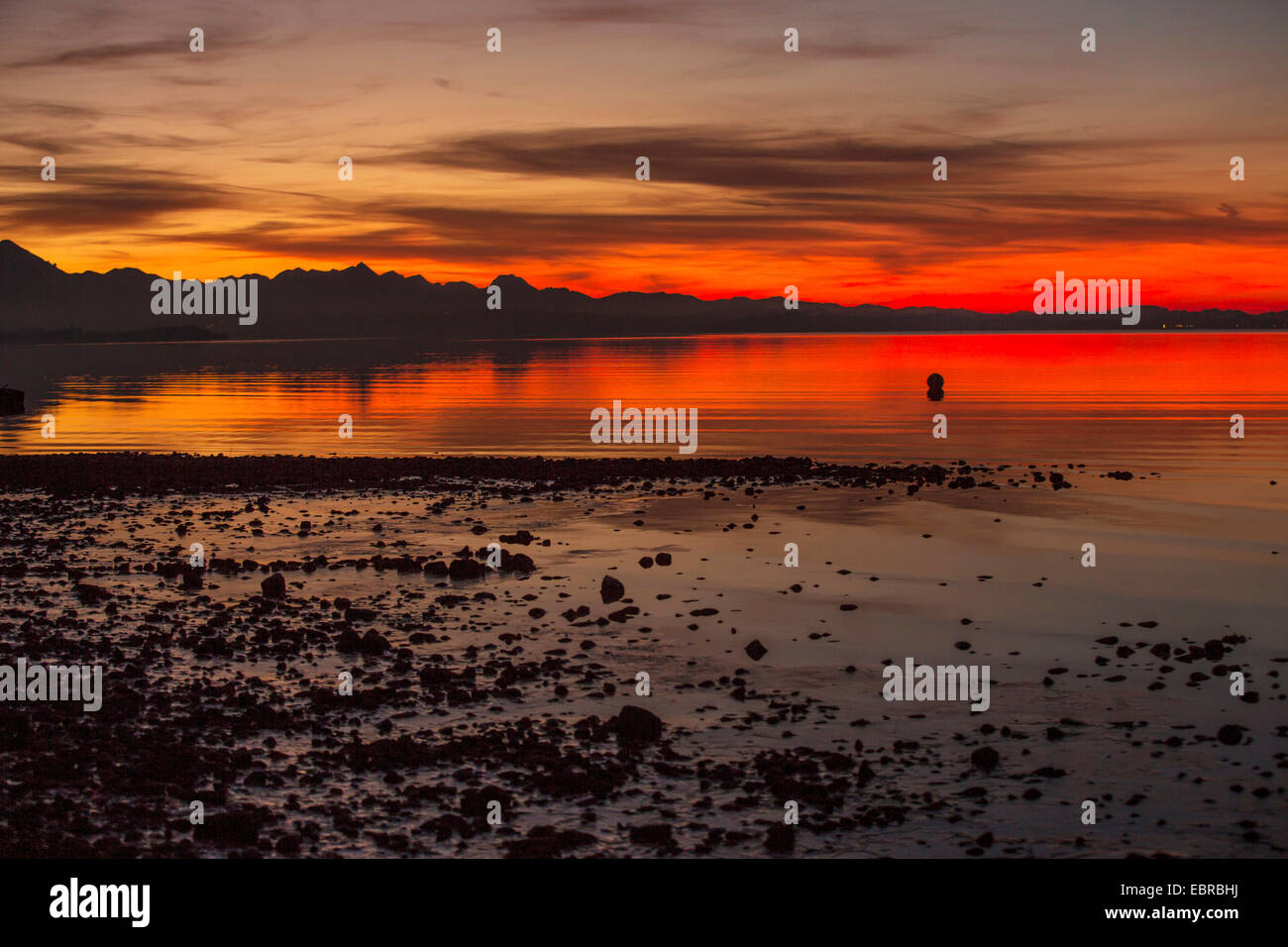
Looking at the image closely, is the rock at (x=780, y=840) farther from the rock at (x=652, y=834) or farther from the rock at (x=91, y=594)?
the rock at (x=91, y=594)

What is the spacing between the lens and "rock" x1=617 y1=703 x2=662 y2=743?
614 inches

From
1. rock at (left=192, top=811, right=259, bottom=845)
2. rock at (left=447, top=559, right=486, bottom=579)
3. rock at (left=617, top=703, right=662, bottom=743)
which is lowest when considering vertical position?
rock at (left=192, top=811, right=259, bottom=845)

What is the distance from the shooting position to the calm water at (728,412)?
5569 cm

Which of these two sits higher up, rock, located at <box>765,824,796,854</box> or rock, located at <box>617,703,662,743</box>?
rock, located at <box>617,703,662,743</box>

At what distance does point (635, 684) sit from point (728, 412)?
206 feet

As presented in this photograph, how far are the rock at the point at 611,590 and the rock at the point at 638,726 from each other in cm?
788

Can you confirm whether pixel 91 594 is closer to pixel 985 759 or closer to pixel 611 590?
pixel 611 590

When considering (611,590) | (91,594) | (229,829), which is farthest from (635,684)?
(91,594)

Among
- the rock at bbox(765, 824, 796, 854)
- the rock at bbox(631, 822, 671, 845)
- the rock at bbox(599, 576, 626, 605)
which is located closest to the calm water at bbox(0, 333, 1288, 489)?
the rock at bbox(599, 576, 626, 605)

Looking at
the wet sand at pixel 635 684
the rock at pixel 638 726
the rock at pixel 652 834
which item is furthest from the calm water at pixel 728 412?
the rock at pixel 652 834

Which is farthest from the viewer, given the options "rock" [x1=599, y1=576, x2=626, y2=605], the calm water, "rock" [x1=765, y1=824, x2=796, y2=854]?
the calm water

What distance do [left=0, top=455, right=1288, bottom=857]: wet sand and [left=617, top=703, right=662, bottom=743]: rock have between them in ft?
0.13

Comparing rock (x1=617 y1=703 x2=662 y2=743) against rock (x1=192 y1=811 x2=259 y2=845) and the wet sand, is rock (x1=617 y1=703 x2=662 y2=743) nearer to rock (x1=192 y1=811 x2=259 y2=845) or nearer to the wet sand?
the wet sand

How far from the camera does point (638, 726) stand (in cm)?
1562
